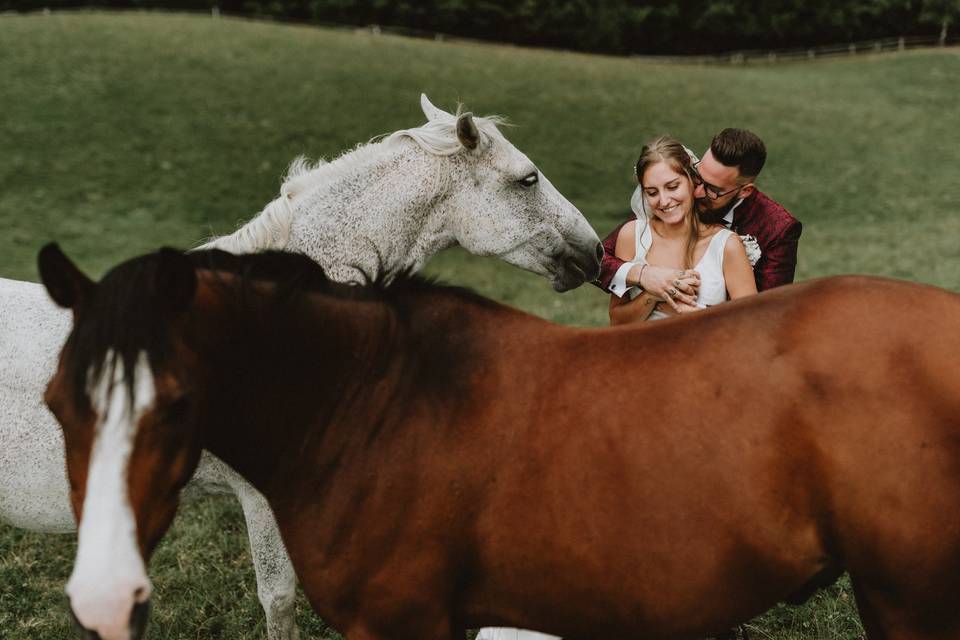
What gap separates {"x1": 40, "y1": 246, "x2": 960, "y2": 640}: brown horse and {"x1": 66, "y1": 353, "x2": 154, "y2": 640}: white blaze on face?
0.13 m

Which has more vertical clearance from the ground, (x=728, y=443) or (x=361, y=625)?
(x=728, y=443)

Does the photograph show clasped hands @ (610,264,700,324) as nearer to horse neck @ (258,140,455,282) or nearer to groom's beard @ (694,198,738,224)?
groom's beard @ (694,198,738,224)

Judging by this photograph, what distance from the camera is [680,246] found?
11.8 feet

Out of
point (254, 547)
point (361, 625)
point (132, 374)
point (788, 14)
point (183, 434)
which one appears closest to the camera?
point (132, 374)

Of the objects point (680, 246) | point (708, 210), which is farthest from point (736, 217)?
point (680, 246)

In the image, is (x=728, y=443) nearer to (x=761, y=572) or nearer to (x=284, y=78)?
(x=761, y=572)

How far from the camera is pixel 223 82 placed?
875 inches

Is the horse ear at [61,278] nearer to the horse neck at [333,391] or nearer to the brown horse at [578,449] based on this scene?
the brown horse at [578,449]

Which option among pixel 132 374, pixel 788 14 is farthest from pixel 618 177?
pixel 788 14

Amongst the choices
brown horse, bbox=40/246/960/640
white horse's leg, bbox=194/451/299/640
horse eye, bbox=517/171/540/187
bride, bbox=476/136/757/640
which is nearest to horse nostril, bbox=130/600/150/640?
brown horse, bbox=40/246/960/640

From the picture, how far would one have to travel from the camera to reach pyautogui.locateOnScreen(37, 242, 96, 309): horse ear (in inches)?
80.0

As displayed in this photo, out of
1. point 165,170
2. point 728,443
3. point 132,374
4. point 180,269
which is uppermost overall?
point 180,269

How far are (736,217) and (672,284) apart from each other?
22.5 inches

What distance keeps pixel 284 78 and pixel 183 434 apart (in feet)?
74.7
